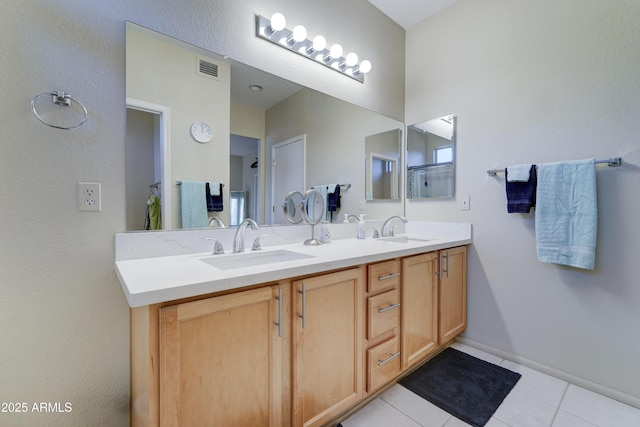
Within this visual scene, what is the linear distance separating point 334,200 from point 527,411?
161 centimetres

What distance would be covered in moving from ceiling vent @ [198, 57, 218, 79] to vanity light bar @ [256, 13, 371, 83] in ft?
1.15

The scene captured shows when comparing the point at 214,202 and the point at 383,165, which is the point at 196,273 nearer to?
the point at 214,202

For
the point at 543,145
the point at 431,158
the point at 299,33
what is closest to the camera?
the point at 299,33

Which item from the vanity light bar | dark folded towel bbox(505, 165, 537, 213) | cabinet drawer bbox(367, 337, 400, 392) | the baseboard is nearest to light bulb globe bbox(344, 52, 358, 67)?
the vanity light bar

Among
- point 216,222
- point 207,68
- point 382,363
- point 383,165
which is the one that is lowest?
point 382,363

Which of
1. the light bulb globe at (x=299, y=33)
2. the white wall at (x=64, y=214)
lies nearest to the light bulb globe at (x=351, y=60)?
the light bulb globe at (x=299, y=33)

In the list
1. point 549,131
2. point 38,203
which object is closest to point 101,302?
point 38,203

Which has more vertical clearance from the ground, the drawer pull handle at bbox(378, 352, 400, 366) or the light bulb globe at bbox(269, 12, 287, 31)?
the light bulb globe at bbox(269, 12, 287, 31)

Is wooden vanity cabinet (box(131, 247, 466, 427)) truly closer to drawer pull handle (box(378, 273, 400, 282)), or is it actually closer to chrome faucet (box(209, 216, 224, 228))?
drawer pull handle (box(378, 273, 400, 282))

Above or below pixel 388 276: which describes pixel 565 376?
below

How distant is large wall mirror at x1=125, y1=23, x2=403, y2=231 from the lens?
4.00ft

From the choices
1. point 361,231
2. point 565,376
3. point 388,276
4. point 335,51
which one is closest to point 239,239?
point 388,276

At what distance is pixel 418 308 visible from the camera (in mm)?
1672

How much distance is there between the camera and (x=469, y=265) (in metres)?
2.11
